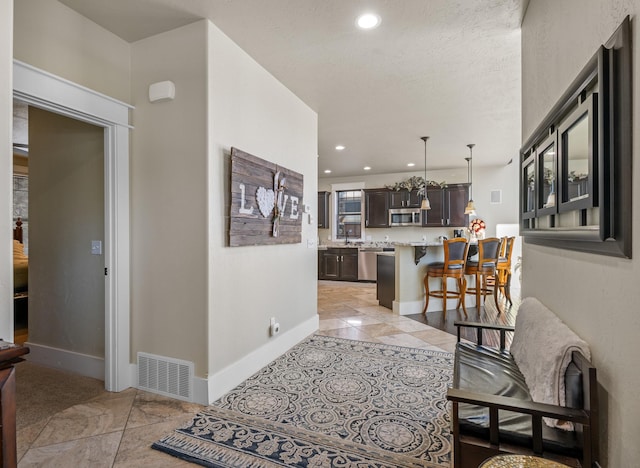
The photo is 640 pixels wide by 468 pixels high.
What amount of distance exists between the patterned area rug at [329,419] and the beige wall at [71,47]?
7.68ft

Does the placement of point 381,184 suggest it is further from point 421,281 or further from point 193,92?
point 193,92

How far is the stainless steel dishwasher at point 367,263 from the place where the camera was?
7.77 m

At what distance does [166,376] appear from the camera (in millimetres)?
2484

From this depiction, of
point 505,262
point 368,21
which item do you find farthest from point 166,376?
point 505,262

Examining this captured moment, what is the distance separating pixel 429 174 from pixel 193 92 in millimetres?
6425

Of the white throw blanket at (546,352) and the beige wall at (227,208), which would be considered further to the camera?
the beige wall at (227,208)

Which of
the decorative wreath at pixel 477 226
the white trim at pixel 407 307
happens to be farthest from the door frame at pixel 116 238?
the decorative wreath at pixel 477 226

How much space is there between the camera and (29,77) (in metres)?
1.94

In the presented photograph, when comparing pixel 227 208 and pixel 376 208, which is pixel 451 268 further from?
pixel 376 208

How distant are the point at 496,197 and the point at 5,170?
309 inches

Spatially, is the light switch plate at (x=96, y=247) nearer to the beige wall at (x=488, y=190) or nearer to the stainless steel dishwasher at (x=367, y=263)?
the stainless steel dishwasher at (x=367, y=263)

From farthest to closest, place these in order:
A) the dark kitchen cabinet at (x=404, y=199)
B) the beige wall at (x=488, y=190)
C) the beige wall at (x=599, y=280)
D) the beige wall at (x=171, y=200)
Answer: the dark kitchen cabinet at (x=404, y=199), the beige wall at (x=488, y=190), the beige wall at (x=171, y=200), the beige wall at (x=599, y=280)

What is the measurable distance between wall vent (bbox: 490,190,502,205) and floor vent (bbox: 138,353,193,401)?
698 centimetres

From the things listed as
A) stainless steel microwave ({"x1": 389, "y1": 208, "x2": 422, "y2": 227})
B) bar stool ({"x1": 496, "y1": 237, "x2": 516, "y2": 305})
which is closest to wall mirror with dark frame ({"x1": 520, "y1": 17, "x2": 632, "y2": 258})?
bar stool ({"x1": 496, "y1": 237, "x2": 516, "y2": 305})
